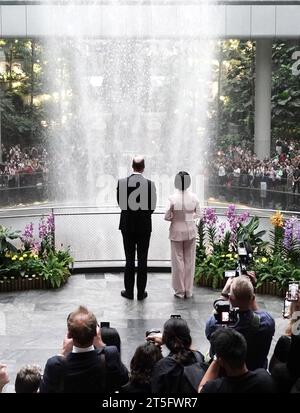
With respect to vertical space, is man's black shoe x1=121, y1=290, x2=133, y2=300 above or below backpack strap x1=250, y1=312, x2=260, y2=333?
below

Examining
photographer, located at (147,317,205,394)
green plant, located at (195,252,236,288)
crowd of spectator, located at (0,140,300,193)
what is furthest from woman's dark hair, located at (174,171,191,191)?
crowd of spectator, located at (0,140,300,193)

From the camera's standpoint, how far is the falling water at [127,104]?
961 inches

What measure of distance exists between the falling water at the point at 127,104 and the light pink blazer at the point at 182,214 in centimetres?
1117

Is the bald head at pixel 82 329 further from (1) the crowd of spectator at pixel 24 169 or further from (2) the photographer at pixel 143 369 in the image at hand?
(1) the crowd of spectator at pixel 24 169

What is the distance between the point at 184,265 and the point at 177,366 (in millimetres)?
5734

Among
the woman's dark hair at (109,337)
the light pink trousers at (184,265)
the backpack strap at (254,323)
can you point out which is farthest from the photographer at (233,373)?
the light pink trousers at (184,265)

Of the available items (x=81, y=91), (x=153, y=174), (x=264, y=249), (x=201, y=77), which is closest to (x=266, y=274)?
(x=264, y=249)

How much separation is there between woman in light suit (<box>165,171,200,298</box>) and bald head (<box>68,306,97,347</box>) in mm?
5643

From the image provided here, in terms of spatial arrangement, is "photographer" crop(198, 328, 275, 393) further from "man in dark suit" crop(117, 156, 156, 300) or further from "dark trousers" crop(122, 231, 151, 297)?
"dark trousers" crop(122, 231, 151, 297)

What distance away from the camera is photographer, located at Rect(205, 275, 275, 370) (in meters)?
5.65

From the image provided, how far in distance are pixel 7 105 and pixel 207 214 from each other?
1201 inches

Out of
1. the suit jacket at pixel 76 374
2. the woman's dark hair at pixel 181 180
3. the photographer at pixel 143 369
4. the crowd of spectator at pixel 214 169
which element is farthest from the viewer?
the crowd of spectator at pixel 214 169

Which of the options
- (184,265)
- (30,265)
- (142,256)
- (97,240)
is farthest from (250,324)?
(97,240)

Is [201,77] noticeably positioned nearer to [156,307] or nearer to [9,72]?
[9,72]
